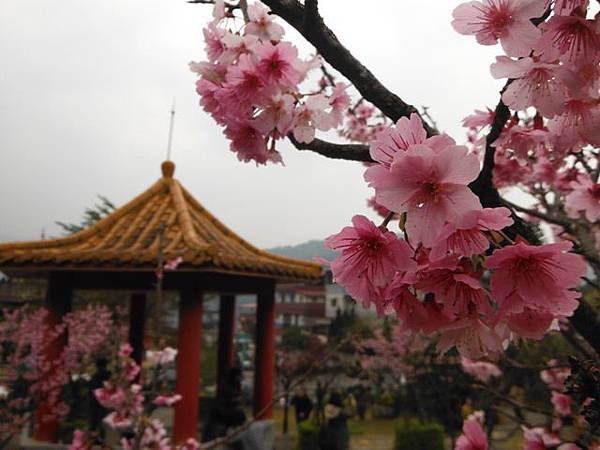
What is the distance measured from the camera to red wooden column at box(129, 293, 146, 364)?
828 centimetres

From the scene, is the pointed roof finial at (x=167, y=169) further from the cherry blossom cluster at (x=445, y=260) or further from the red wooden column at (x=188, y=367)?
the cherry blossom cluster at (x=445, y=260)

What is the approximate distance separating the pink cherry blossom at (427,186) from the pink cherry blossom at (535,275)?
0.10 m

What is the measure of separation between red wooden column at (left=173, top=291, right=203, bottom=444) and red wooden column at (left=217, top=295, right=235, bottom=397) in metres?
2.80

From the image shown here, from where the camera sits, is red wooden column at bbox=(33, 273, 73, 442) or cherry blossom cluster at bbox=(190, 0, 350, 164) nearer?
cherry blossom cluster at bbox=(190, 0, 350, 164)

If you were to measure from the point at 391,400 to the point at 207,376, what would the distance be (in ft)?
19.8

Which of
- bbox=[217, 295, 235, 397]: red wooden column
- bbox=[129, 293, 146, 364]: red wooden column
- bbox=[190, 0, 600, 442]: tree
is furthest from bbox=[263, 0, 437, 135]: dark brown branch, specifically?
bbox=[129, 293, 146, 364]: red wooden column

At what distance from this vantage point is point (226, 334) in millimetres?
8406

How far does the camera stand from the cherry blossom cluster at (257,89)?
4.26ft

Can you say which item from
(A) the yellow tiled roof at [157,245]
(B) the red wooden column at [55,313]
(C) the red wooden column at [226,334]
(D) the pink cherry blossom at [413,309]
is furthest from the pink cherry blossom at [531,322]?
(C) the red wooden column at [226,334]

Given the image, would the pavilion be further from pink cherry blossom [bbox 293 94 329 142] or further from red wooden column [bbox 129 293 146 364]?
pink cherry blossom [bbox 293 94 329 142]

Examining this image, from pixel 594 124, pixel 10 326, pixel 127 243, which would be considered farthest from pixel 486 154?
pixel 10 326

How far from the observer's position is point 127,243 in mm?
5586

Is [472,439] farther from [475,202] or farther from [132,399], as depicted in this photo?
[132,399]

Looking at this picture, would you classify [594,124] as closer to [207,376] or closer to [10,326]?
[10,326]
